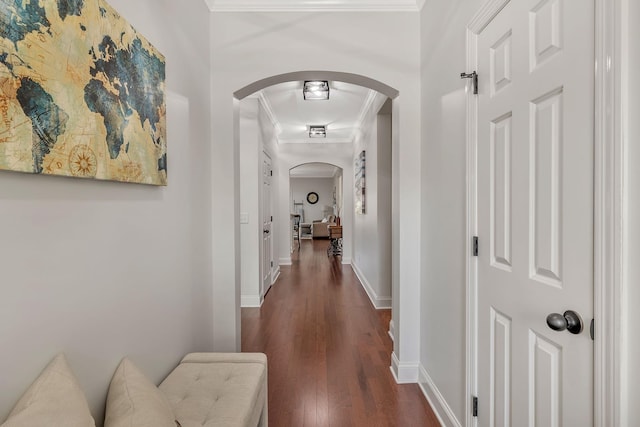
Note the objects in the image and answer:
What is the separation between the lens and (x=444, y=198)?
1936 mm

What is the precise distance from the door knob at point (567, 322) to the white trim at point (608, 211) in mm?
65

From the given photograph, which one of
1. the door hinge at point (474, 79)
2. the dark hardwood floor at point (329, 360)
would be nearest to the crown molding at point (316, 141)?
Answer: the dark hardwood floor at point (329, 360)

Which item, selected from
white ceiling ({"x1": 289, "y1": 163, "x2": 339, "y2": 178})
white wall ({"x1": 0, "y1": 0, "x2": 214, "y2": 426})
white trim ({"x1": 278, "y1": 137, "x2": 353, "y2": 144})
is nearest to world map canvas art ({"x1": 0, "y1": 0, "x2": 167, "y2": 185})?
white wall ({"x1": 0, "y1": 0, "x2": 214, "y2": 426})

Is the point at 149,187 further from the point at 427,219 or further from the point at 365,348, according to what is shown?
the point at 365,348

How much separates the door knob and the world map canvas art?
5.07ft

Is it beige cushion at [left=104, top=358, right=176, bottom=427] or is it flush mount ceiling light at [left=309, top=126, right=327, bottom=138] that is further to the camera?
flush mount ceiling light at [left=309, top=126, right=327, bottom=138]

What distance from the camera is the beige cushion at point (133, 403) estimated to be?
3.41 feet

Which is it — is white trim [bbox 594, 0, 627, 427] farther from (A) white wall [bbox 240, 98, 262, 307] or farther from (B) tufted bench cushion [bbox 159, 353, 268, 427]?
(A) white wall [bbox 240, 98, 262, 307]

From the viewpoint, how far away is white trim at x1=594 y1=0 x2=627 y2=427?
0.81m

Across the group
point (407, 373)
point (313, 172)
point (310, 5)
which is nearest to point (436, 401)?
point (407, 373)

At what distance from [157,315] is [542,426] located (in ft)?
5.38

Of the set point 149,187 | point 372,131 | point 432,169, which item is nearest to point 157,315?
point 149,187

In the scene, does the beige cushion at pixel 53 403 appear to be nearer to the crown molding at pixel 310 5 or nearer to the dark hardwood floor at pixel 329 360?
the dark hardwood floor at pixel 329 360

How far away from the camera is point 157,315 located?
1575 mm
